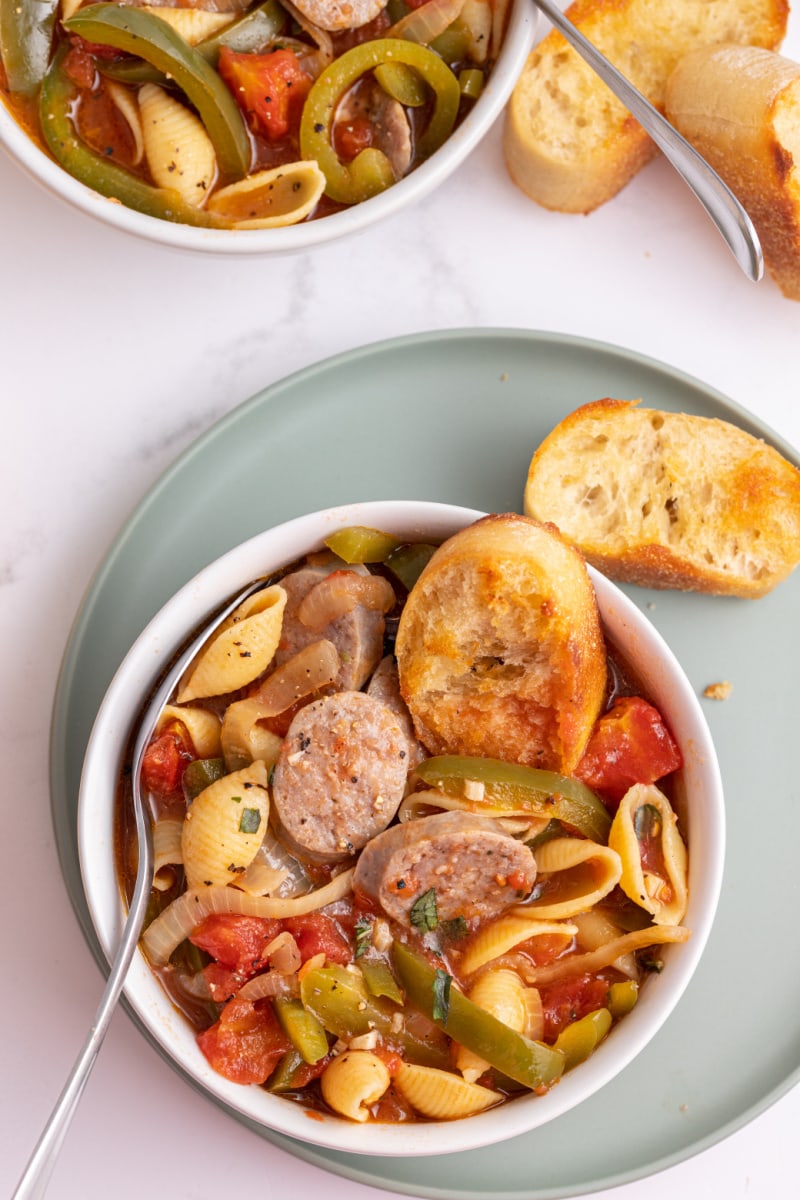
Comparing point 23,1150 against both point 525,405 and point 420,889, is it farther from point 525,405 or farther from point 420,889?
point 525,405

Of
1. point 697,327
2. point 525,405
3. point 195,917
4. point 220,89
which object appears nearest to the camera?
point 195,917

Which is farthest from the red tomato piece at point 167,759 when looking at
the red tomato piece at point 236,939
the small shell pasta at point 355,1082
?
the small shell pasta at point 355,1082

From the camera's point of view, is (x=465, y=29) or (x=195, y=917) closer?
(x=195, y=917)

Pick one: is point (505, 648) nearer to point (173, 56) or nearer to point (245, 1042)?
point (245, 1042)

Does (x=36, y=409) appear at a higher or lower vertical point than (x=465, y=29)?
lower

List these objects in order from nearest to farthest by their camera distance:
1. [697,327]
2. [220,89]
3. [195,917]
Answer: [195,917]
[220,89]
[697,327]

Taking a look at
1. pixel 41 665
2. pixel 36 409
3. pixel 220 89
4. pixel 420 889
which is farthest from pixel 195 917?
pixel 220 89

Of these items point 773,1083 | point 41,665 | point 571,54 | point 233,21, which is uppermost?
point 233,21

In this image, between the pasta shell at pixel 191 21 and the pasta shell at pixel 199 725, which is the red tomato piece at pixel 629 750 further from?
the pasta shell at pixel 191 21
